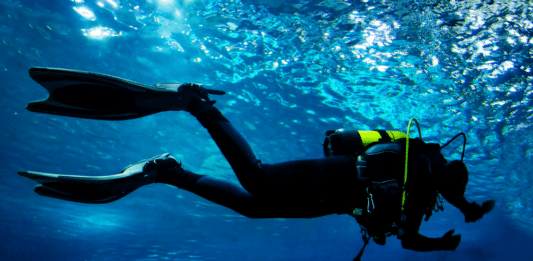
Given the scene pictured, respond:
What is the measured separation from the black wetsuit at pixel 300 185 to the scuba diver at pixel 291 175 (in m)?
0.01

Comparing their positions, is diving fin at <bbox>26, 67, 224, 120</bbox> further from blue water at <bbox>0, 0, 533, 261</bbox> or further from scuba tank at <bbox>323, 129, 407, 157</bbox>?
blue water at <bbox>0, 0, 533, 261</bbox>

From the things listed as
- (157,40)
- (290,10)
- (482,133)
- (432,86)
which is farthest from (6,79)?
(482,133)

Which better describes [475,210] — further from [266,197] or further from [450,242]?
[266,197]

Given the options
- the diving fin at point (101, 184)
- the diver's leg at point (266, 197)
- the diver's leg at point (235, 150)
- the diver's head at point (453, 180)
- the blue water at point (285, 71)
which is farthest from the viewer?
the blue water at point (285, 71)

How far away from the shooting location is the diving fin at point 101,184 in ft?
11.2

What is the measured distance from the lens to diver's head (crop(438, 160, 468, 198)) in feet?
9.38

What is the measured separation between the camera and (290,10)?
7.55m

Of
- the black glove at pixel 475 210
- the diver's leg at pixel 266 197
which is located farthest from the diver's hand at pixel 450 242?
the diver's leg at pixel 266 197

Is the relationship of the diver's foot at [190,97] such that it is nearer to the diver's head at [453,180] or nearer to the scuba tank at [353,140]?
the scuba tank at [353,140]

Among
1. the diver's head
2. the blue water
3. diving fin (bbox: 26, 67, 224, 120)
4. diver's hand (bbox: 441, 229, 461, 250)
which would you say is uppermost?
the blue water

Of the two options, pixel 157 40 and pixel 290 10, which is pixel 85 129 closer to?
pixel 157 40

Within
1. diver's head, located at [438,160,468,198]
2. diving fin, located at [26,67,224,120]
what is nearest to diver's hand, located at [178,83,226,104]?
diving fin, located at [26,67,224,120]

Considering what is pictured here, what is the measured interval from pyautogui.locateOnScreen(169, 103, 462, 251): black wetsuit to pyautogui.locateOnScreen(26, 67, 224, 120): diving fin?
0.35 metres

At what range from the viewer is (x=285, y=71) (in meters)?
9.62
